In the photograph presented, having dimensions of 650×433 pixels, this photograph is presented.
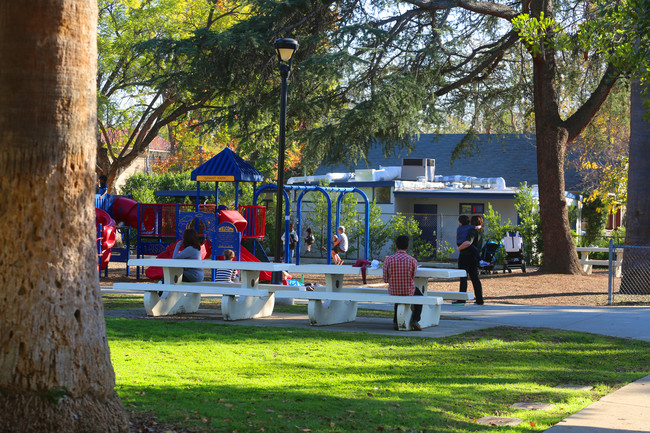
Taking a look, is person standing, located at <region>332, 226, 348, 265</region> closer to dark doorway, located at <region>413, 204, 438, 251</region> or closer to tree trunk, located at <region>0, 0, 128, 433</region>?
dark doorway, located at <region>413, 204, 438, 251</region>

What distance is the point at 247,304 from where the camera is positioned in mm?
12242

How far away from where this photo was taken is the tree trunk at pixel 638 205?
18.5m

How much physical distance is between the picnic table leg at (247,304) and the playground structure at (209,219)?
15.2 ft

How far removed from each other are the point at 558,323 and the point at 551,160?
12.3 m

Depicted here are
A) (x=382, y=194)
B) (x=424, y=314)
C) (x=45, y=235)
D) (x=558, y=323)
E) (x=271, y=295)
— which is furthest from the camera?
(x=382, y=194)

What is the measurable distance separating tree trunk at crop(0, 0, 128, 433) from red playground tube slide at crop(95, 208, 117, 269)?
14838 mm

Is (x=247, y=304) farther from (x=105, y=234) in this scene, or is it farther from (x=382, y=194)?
(x=382, y=194)

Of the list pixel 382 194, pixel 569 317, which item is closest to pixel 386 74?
pixel 569 317

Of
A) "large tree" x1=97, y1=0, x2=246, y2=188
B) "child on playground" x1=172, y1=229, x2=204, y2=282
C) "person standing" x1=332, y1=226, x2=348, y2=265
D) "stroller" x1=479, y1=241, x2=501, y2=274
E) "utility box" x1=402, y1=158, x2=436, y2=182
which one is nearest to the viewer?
"child on playground" x1=172, y1=229, x2=204, y2=282

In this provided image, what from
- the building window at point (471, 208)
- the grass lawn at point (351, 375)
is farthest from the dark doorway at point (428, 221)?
the grass lawn at point (351, 375)

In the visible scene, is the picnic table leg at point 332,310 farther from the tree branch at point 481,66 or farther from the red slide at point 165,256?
the tree branch at point 481,66

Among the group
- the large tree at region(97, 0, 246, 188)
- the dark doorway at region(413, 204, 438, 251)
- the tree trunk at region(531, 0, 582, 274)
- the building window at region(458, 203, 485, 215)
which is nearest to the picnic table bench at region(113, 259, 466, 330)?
the tree trunk at region(531, 0, 582, 274)

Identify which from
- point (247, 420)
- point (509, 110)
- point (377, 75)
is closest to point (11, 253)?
point (247, 420)

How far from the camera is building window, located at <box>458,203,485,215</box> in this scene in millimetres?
36156
